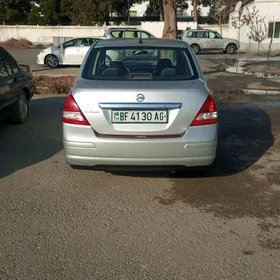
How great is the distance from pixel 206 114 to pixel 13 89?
3.93 metres

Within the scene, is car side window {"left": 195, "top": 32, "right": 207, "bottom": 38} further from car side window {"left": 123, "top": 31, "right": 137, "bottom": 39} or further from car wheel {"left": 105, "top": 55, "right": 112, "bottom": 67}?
car wheel {"left": 105, "top": 55, "right": 112, "bottom": 67}

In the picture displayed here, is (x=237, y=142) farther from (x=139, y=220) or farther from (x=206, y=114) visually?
(x=139, y=220)

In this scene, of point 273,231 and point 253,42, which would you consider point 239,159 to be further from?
point 253,42

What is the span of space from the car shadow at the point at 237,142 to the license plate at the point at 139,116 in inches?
26.5

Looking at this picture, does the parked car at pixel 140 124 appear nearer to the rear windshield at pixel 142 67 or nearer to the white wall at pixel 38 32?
the rear windshield at pixel 142 67

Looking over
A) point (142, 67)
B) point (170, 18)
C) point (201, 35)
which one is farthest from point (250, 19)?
point (142, 67)

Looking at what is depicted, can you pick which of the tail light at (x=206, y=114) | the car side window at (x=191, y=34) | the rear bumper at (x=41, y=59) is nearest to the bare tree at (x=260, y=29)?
the car side window at (x=191, y=34)

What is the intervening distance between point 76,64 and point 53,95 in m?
9.32

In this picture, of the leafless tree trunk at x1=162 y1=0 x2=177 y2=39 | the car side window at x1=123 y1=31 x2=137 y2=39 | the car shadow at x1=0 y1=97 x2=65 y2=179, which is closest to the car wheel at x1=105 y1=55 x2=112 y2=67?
the car shadow at x1=0 y1=97 x2=65 y2=179

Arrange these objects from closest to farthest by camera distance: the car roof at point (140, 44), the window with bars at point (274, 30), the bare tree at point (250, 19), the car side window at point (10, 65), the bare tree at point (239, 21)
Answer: the car roof at point (140, 44) → the car side window at point (10, 65) → the window with bars at point (274, 30) → the bare tree at point (250, 19) → the bare tree at point (239, 21)

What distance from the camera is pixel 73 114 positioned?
3740mm

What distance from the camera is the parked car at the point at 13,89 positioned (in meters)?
5.93

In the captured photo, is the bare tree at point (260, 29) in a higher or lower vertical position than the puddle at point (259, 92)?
higher

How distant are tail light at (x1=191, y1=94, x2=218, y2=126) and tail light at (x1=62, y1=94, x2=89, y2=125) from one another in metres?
1.13
